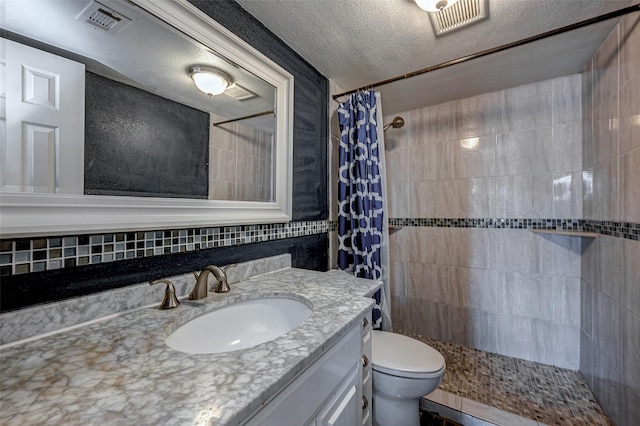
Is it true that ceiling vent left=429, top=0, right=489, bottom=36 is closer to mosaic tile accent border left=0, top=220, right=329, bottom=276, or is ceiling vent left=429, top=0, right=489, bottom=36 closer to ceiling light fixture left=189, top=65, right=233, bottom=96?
ceiling light fixture left=189, top=65, right=233, bottom=96

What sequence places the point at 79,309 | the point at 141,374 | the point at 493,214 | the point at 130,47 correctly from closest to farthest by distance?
the point at 141,374 → the point at 79,309 → the point at 130,47 → the point at 493,214

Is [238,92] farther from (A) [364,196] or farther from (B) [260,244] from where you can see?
(A) [364,196]

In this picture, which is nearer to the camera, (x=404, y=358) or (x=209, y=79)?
(x=209, y=79)

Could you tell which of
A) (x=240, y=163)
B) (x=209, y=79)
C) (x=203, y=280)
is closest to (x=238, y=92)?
(x=209, y=79)

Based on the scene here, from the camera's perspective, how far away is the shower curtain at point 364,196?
165 centimetres

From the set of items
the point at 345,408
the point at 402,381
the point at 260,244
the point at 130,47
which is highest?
the point at 130,47

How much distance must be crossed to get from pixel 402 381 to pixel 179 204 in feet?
4.03

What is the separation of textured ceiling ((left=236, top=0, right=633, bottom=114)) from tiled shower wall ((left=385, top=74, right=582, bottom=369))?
29 centimetres

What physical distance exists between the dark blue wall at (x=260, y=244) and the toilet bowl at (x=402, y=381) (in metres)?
0.68

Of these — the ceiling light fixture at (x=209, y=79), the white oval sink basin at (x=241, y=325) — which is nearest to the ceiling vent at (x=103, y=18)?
the ceiling light fixture at (x=209, y=79)

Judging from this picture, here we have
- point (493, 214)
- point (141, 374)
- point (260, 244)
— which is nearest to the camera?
point (141, 374)

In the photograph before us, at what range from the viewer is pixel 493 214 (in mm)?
1991

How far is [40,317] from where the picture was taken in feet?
2.14

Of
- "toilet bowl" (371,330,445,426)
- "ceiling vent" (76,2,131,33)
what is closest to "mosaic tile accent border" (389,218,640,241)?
"toilet bowl" (371,330,445,426)
